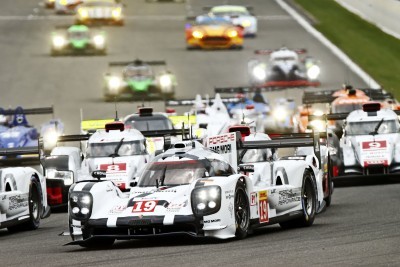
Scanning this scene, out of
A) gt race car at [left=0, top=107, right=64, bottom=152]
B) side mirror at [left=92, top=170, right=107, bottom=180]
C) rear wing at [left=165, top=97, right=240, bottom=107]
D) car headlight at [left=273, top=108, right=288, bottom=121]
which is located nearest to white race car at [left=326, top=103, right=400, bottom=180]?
gt race car at [left=0, top=107, right=64, bottom=152]

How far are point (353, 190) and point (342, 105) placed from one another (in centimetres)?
805

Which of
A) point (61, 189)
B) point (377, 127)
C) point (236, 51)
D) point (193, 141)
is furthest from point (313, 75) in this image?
point (193, 141)

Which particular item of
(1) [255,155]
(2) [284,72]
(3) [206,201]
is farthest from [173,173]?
(2) [284,72]

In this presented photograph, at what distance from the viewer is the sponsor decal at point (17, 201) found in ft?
69.5

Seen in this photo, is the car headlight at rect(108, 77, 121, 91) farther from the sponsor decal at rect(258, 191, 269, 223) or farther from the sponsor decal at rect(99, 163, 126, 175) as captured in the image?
the sponsor decal at rect(258, 191, 269, 223)

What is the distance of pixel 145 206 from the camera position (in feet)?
56.2

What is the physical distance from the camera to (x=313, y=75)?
50656mm

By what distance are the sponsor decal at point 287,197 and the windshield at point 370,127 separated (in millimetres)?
10966

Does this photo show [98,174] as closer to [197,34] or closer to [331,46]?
[197,34]

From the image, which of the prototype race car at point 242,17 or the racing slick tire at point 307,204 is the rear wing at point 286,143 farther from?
the prototype race car at point 242,17

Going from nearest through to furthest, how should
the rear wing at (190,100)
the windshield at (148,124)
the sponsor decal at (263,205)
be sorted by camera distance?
the sponsor decal at (263,205) < the windshield at (148,124) < the rear wing at (190,100)

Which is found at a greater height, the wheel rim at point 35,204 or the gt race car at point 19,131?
the gt race car at point 19,131

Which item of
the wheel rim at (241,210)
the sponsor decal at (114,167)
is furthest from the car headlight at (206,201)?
the sponsor decal at (114,167)

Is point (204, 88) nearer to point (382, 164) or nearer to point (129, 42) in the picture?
point (129, 42)
